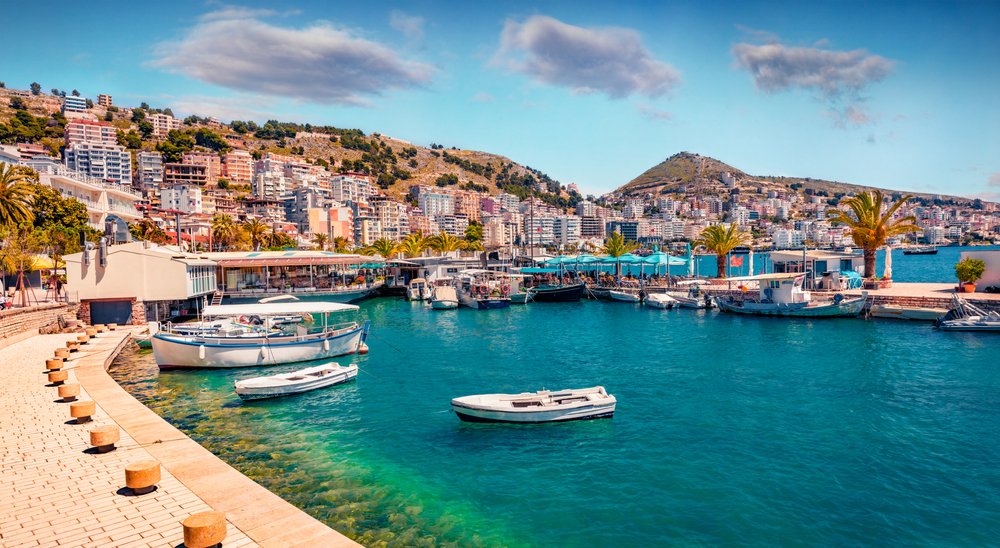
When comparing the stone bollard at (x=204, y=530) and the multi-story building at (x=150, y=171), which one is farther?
the multi-story building at (x=150, y=171)

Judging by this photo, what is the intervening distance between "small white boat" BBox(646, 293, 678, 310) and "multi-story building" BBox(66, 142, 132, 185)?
17723cm

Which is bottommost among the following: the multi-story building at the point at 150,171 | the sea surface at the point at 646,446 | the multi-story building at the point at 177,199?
the sea surface at the point at 646,446

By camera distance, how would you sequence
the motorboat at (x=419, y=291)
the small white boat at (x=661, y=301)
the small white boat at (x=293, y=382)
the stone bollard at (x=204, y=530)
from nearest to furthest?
the stone bollard at (x=204, y=530)
the small white boat at (x=293, y=382)
the small white boat at (x=661, y=301)
the motorboat at (x=419, y=291)

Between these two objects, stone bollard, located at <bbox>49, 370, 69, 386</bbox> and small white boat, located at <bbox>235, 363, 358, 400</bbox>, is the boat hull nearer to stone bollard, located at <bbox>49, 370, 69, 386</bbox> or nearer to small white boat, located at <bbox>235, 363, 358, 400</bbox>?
small white boat, located at <bbox>235, 363, 358, 400</bbox>

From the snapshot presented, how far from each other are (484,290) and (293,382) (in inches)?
1602

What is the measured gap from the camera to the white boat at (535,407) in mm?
20578

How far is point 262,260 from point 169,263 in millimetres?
20203

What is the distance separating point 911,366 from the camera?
97.3ft

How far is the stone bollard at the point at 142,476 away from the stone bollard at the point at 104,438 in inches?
127

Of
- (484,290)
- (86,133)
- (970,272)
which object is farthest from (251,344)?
(86,133)

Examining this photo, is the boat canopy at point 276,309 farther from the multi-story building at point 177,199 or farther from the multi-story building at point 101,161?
the multi-story building at point 101,161

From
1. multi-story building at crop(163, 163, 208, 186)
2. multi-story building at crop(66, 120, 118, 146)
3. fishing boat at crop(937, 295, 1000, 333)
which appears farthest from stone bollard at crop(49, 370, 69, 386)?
multi-story building at crop(66, 120, 118, 146)

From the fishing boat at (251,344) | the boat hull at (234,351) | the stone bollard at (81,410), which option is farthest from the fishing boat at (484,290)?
the stone bollard at (81,410)

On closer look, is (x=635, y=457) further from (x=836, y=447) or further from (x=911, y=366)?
(x=911, y=366)
